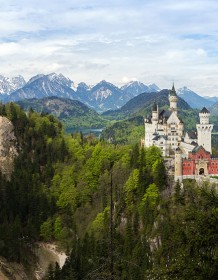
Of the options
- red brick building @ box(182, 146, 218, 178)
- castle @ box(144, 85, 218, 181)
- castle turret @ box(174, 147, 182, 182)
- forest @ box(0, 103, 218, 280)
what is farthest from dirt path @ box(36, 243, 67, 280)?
red brick building @ box(182, 146, 218, 178)

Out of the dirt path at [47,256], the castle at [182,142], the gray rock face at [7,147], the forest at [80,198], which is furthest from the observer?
the gray rock face at [7,147]

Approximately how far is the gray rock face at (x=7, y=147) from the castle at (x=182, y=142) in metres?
40.4

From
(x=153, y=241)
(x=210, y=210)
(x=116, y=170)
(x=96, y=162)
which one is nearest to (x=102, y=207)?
(x=116, y=170)

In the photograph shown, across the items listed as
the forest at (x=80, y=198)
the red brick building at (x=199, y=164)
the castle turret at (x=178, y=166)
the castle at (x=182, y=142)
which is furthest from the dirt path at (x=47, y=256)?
the red brick building at (x=199, y=164)

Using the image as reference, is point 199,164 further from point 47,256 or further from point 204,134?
point 47,256

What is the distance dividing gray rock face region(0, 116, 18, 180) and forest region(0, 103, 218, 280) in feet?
6.81

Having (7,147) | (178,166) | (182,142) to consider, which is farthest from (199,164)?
(7,147)

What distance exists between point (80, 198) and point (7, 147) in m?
32.7

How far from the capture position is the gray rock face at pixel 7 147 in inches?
5369

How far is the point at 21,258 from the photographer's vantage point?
99188 millimetres

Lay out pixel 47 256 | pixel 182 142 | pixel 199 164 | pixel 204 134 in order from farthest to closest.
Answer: pixel 182 142 < pixel 204 134 < pixel 47 256 < pixel 199 164

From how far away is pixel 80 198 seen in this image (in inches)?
4808

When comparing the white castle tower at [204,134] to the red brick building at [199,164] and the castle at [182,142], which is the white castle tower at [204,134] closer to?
the castle at [182,142]

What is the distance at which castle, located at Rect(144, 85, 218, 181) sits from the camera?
335 ft
